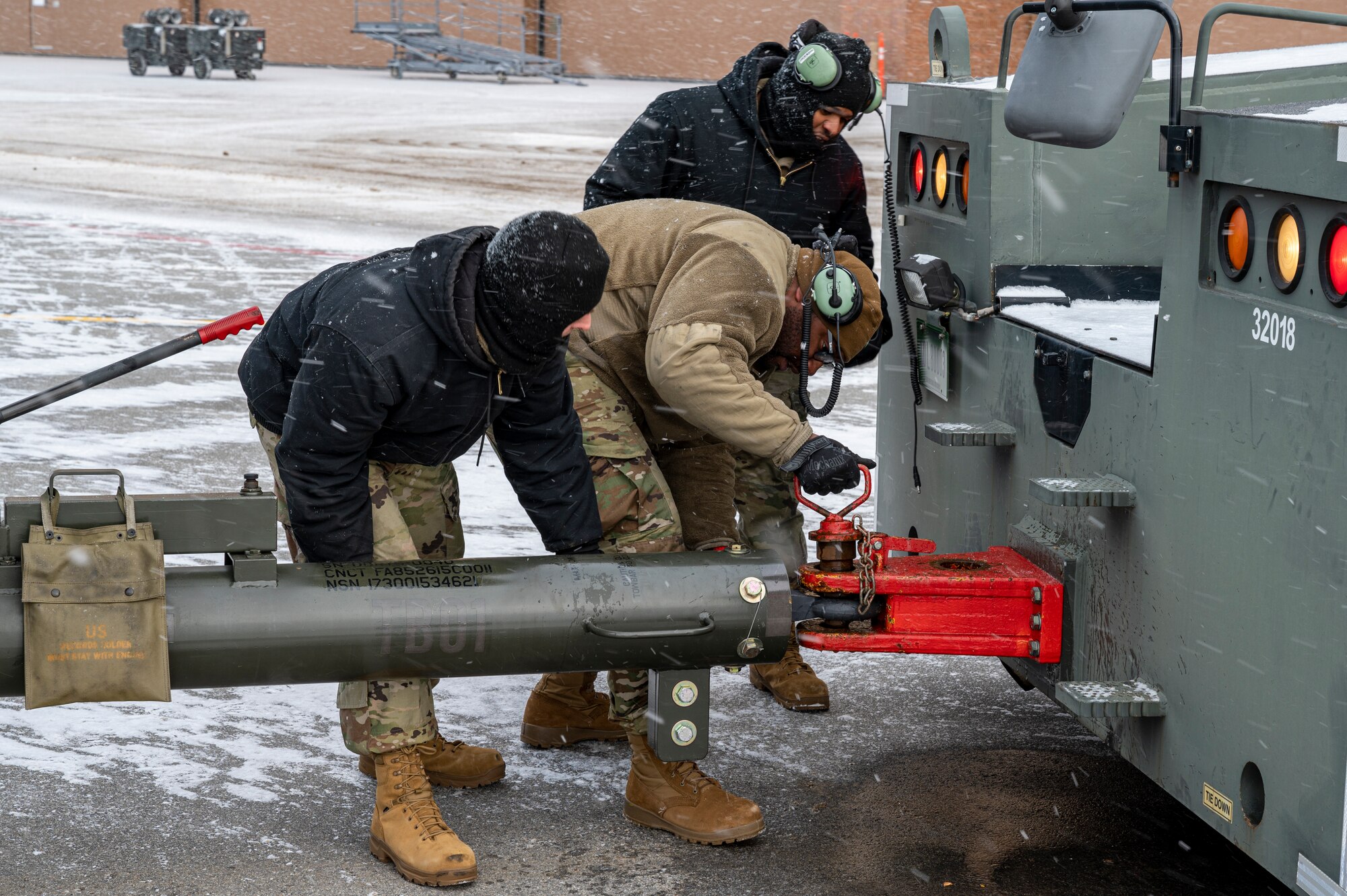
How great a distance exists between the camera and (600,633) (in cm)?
285

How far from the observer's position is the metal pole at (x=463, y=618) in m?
2.69

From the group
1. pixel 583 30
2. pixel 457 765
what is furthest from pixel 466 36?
pixel 457 765

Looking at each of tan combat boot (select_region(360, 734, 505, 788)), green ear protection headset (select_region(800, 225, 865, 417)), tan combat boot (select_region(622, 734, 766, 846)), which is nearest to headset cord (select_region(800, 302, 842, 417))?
green ear protection headset (select_region(800, 225, 865, 417))

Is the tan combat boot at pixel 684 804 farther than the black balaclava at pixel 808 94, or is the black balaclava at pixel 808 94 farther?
the black balaclava at pixel 808 94

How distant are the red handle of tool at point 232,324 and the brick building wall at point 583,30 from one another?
2840 centimetres

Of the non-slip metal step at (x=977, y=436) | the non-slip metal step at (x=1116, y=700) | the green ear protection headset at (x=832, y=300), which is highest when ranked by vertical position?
the green ear protection headset at (x=832, y=300)

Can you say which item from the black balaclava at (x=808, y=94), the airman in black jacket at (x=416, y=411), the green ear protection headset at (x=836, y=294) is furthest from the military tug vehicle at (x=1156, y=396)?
the airman in black jacket at (x=416, y=411)

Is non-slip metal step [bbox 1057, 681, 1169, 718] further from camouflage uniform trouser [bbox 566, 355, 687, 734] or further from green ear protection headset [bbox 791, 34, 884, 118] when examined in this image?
green ear protection headset [bbox 791, 34, 884, 118]

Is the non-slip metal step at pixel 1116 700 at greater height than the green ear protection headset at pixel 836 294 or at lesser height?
lesser

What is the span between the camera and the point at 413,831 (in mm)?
3082

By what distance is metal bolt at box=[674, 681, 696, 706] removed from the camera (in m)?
2.99

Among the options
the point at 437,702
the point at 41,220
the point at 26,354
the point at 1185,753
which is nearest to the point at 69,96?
the point at 41,220

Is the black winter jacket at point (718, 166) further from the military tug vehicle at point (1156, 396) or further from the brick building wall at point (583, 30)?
the brick building wall at point (583, 30)

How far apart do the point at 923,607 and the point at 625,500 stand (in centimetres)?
69
